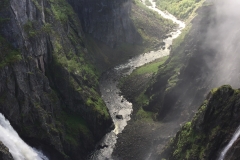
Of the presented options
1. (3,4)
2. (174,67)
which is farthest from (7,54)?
(174,67)

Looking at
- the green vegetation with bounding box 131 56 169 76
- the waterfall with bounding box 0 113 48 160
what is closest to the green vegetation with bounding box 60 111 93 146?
the waterfall with bounding box 0 113 48 160

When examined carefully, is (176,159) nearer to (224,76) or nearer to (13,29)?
(224,76)

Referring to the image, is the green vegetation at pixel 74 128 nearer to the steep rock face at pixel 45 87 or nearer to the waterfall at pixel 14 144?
the steep rock face at pixel 45 87

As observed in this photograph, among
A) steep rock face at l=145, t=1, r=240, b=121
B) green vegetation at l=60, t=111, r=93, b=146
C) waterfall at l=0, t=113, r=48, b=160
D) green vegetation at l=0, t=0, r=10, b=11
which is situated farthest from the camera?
steep rock face at l=145, t=1, r=240, b=121

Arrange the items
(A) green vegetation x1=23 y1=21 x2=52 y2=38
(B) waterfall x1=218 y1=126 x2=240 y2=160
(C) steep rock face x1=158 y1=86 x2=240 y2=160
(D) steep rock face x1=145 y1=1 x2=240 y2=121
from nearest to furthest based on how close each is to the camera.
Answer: (B) waterfall x1=218 y1=126 x2=240 y2=160
(C) steep rock face x1=158 y1=86 x2=240 y2=160
(A) green vegetation x1=23 y1=21 x2=52 y2=38
(D) steep rock face x1=145 y1=1 x2=240 y2=121

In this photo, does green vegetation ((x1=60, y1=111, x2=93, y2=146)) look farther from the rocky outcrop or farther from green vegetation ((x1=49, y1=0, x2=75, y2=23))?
green vegetation ((x1=49, y1=0, x2=75, y2=23))

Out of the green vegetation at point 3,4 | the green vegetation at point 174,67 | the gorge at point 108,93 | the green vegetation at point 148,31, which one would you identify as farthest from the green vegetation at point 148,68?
the green vegetation at point 3,4

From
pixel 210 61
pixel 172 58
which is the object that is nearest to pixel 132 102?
pixel 172 58
